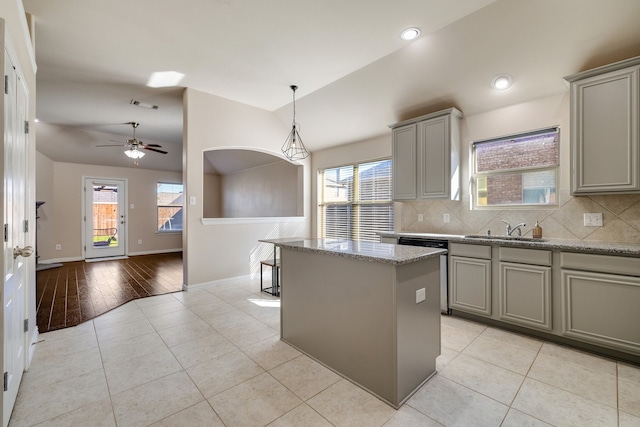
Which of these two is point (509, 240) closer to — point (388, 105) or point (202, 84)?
point (388, 105)

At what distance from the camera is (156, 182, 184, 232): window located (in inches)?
335

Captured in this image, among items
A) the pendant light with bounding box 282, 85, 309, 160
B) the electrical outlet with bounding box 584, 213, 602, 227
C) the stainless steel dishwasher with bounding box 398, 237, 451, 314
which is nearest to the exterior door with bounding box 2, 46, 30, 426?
the pendant light with bounding box 282, 85, 309, 160

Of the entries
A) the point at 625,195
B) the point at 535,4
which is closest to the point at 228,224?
the point at 535,4

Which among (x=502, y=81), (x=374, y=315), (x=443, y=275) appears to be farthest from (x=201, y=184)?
(x=502, y=81)

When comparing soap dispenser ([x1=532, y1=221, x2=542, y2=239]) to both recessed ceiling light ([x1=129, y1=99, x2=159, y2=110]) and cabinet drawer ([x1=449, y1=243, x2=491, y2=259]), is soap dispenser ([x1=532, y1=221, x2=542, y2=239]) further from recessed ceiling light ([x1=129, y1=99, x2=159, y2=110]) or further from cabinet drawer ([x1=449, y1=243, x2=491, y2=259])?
recessed ceiling light ([x1=129, y1=99, x2=159, y2=110])

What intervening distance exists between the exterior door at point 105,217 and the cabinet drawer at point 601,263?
9.13 meters

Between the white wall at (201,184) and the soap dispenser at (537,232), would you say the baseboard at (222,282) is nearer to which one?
the white wall at (201,184)

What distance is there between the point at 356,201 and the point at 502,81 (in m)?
2.91

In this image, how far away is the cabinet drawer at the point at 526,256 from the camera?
8.72ft

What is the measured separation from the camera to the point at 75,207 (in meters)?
6.97

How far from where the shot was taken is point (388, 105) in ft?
13.5

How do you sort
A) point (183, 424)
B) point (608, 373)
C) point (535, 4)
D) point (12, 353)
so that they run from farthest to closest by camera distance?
point (535, 4), point (608, 373), point (12, 353), point (183, 424)

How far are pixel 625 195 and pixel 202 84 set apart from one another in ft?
17.0

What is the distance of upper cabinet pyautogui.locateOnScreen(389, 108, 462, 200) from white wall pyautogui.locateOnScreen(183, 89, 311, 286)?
8.14 feet
